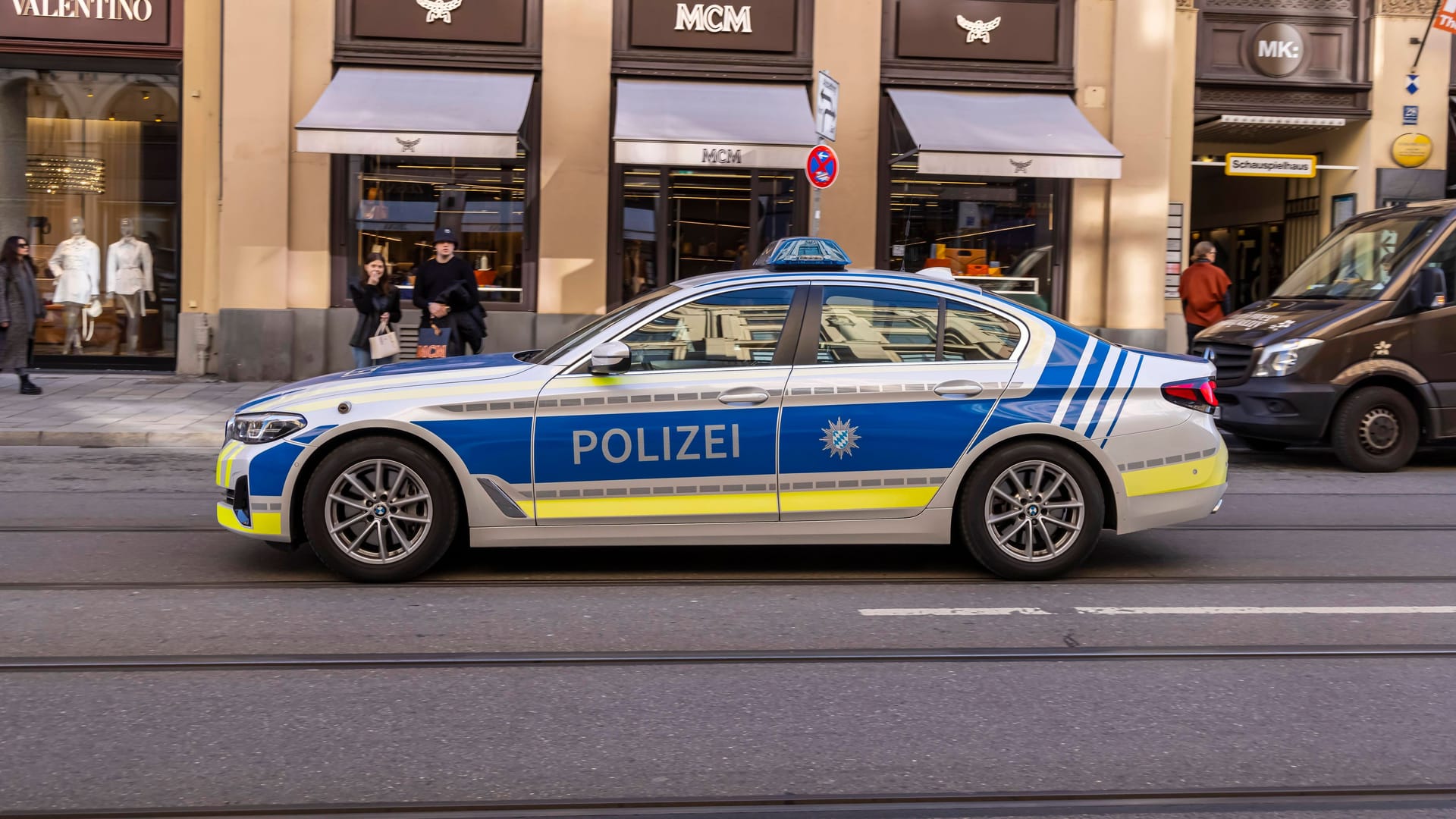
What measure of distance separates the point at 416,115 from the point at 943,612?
11.3 meters

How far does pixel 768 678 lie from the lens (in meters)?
5.09

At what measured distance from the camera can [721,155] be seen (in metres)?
15.5

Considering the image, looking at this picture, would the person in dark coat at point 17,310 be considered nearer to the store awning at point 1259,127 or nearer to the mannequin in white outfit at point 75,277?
the mannequin in white outfit at point 75,277

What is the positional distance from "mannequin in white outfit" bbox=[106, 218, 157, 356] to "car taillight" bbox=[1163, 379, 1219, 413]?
14230 mm

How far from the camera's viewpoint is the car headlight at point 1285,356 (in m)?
11.1

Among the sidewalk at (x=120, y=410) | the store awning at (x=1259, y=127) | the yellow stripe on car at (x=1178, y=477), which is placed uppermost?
the store awning at (x=1259, y=127)

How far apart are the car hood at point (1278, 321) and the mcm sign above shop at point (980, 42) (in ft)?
20.8

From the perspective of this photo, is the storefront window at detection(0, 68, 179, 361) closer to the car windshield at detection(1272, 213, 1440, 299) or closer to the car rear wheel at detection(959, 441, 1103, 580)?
the car windshield at detection(1272, 213, 1440, 299)

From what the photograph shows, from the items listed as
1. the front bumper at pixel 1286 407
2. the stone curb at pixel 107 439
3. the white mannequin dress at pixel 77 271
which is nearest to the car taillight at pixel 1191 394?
the front bumper at pixel 1286 407

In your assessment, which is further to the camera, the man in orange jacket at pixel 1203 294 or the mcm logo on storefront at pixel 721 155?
the man in orange jacket at pixel 1203 294

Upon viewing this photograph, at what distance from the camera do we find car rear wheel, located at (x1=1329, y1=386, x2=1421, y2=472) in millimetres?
11227

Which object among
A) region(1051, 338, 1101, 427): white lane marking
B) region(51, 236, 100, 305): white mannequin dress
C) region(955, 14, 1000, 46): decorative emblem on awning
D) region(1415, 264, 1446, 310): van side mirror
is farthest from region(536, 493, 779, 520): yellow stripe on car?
region(51, 236, 100, 305): white mannequin dress

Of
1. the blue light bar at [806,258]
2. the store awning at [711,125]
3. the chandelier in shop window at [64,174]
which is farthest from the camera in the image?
the chandelier in shop window at [64,174]

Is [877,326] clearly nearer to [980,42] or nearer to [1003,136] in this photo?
[1003,136]
